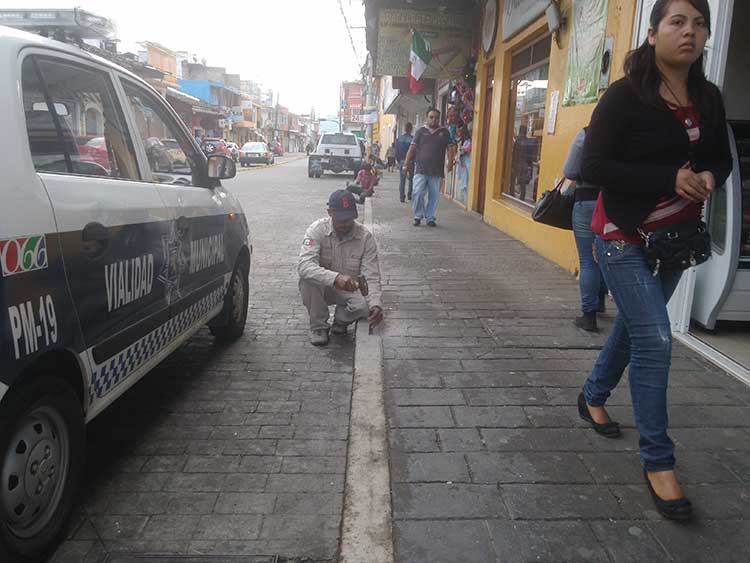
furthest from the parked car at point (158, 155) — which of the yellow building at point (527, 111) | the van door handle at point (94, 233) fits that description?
the yellow building at point (527, 111)

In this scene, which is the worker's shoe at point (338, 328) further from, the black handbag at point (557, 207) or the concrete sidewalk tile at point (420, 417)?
the black handbag at point (557, 207)

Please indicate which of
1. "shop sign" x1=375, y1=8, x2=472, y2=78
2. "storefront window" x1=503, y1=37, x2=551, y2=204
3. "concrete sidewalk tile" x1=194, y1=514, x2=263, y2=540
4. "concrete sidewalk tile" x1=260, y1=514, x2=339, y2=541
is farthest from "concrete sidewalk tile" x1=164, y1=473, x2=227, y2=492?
"shop sign" x1=375, y1=8, x2=472, y2=78

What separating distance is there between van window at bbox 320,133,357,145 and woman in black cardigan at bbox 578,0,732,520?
2390 centimetres

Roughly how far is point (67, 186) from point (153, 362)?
1143 mm

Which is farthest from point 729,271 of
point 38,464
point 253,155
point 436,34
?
point 253,155

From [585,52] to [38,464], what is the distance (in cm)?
641

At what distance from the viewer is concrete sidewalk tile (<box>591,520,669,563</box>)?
231 centimetres

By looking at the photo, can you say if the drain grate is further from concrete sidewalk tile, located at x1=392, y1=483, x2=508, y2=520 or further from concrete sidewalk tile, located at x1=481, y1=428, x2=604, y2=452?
concrete sidewalk tile, located at x1=481, y1=428, x2=604, y2=452

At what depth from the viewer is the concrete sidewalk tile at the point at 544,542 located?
2.31m

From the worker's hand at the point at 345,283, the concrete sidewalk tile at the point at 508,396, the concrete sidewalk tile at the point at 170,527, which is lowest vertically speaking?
the concrete sidewalk tile at the point at 170,527

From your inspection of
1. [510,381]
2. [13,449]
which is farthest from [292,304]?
[13,449]

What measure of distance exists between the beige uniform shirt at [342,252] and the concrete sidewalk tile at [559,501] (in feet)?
7.02

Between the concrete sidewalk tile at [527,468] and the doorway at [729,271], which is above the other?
the doorway at [729,271]

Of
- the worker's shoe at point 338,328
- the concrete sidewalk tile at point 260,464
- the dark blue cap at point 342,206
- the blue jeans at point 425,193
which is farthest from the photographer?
the blue jeans at point 425,193
